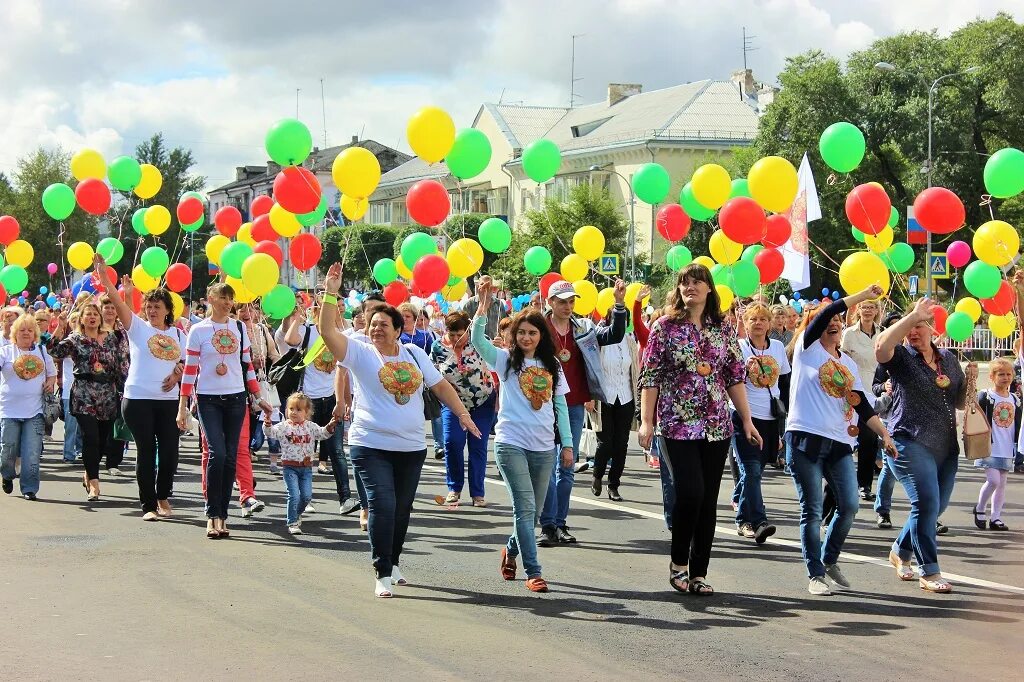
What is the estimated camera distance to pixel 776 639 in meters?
6.63

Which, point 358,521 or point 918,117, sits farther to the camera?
point 918,117

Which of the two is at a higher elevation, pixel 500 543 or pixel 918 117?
pixel 918 117

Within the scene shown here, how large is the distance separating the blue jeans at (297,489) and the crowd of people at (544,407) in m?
0.02

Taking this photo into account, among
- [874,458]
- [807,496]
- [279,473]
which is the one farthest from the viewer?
[279,473]

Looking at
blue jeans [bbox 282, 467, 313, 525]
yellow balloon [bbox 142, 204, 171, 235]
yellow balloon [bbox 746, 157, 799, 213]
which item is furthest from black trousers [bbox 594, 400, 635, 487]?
yellow balloon [bbox 142, 204, 171, 235]

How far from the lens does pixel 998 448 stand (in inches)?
430

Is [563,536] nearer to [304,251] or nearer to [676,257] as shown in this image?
[304,251]

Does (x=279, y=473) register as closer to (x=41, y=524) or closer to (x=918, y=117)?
(x=41, y=524)

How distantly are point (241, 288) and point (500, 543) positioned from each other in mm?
7322

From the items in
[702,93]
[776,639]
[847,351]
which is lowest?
[776,639]

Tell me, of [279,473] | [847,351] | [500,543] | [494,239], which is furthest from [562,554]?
[494,239]

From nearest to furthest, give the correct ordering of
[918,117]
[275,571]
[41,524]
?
[275,571] → [41,524] → [918,117]

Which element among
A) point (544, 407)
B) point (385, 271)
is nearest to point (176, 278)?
point (385, 271)

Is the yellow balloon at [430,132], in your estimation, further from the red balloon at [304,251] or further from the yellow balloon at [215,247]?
the yellow balloon at [215,247]
